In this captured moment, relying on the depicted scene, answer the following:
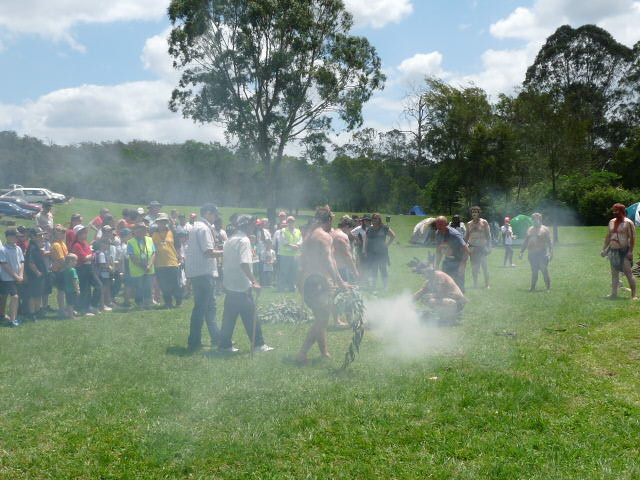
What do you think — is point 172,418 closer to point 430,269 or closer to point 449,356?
point 449,356

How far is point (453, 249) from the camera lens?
1024cm

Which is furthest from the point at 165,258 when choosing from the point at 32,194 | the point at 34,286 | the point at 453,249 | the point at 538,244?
the point at 32,194

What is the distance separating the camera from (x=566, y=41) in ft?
189

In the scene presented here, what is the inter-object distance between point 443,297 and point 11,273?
7106 millimetres

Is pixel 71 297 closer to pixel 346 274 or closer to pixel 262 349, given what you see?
pixel 262 349

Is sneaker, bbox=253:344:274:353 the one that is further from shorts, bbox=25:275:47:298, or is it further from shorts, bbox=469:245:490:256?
shorts, bbox=469:245:490:256

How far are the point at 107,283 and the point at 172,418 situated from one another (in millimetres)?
6796

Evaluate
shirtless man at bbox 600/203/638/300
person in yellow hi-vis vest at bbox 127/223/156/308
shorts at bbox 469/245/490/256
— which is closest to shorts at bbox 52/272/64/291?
person in yellow hi-vis vest at bbox 127/223/156/308

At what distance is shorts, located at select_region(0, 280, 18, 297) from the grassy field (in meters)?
0.79

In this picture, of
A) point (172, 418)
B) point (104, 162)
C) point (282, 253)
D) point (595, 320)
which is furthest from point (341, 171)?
point (172, 418)

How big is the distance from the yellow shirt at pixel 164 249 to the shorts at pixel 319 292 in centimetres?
456

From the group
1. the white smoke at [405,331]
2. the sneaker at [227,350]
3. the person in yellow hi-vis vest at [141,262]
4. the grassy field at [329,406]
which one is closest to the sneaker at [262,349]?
the grassy field at [329,406]

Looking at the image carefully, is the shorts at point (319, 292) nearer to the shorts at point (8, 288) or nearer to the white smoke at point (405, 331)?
the white smoke at point (405, 331)

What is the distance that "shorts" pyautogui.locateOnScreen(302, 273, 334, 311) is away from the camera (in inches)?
270
